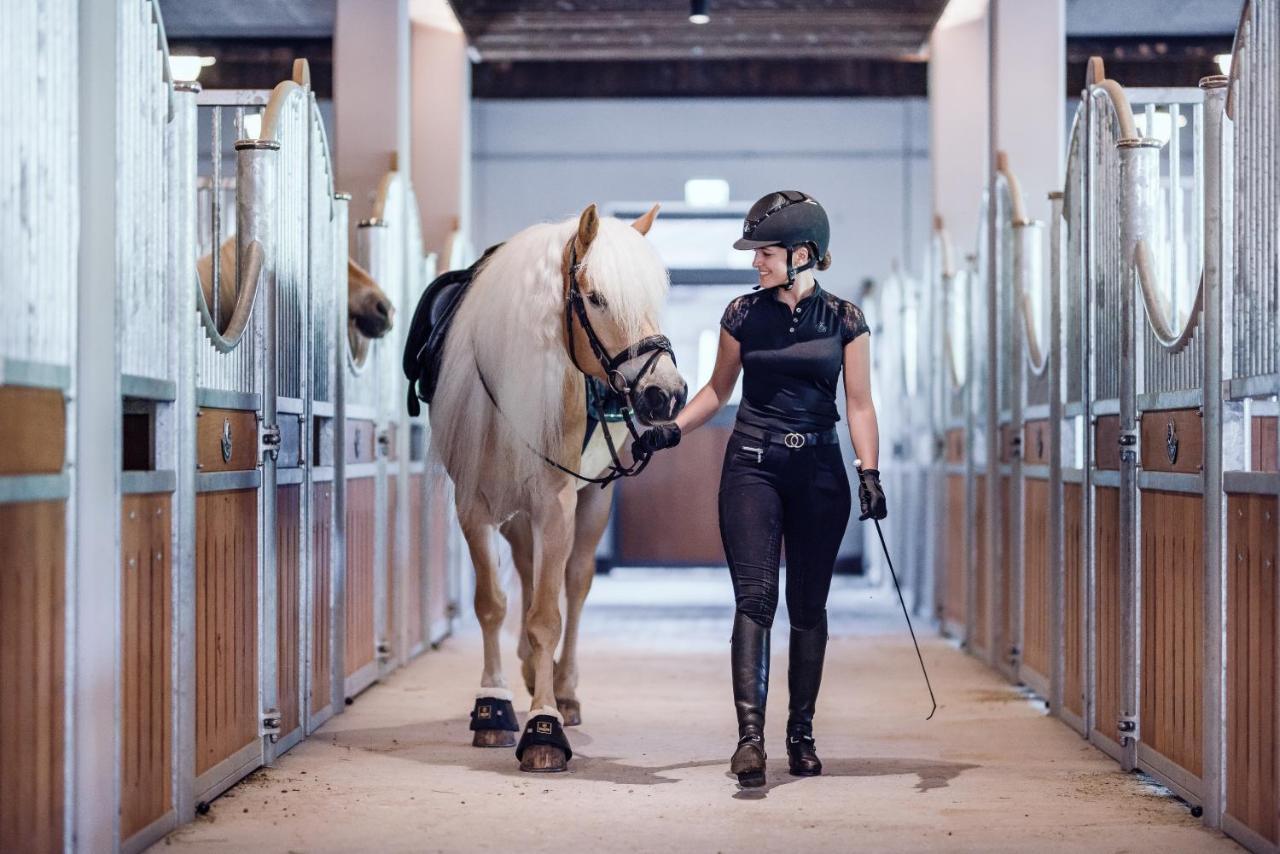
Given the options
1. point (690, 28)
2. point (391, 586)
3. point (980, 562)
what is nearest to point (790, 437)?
point (391, 586)

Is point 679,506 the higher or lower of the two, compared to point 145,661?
lower

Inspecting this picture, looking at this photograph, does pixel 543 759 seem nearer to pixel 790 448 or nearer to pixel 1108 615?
pixel 790 448

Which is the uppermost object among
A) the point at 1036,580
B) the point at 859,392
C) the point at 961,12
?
the point at 961,12

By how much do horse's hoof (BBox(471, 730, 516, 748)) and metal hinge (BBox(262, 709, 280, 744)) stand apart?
0.57 metres

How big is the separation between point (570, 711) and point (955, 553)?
3.32 metres

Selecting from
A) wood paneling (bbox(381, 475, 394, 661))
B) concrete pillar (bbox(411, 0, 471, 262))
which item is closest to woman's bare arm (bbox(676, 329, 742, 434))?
wood paneling (bbox(381, 475, 394, 661))

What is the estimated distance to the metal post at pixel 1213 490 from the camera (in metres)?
3.38

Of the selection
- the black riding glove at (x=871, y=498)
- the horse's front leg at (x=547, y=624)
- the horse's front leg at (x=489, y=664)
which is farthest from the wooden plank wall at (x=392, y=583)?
the black riding glove at (x=871, y=498)

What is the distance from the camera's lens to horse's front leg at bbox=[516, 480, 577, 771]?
13.2 ft

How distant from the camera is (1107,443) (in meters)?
4.50

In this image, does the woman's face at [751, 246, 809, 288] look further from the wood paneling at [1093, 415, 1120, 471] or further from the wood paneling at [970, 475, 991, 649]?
the wood paneling at [970, 475, 991, 649]

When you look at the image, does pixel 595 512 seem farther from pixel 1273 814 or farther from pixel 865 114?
pixel 865 114

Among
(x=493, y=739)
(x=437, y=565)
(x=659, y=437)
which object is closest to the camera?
(x=659, y=437)

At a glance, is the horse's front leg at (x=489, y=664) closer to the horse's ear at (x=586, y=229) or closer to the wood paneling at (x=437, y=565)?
the horse's ear at (x=586, y=229)
